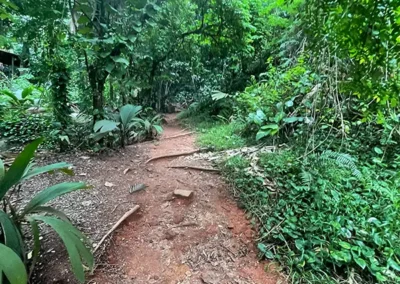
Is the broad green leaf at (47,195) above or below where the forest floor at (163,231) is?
above

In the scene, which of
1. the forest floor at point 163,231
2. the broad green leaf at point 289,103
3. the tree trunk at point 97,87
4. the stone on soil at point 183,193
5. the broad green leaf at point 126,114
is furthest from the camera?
the broad green leaf at point 126,114

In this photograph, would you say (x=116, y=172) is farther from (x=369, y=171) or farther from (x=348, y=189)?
(x=369, y=171)

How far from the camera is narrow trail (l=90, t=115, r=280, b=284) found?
1.85 meters

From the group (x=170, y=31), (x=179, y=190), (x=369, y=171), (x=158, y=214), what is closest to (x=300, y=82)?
(x=369, y=171)

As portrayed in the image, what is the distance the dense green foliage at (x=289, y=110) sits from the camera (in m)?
1.52

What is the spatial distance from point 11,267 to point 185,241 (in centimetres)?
126

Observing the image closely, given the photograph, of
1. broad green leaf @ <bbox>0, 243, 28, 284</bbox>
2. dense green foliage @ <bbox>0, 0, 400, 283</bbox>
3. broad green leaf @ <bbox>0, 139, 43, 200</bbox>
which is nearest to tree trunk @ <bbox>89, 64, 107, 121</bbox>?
dense green foliage @ <bbox>0, 0, 400, 283</bbox>

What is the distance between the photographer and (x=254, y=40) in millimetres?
6941

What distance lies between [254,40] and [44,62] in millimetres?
5150

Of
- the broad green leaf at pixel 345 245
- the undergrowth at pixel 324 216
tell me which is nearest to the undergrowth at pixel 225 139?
the undergrowth at pixel 324 216

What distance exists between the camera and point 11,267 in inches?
43.4

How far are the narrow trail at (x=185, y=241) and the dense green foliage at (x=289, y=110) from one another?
0.21m

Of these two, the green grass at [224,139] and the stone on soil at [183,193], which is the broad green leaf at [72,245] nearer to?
the stone on soil at [183,193]

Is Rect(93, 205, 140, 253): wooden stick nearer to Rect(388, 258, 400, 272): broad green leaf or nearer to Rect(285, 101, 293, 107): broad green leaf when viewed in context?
Rect(388, 258, 400, 272): broad green leaf
